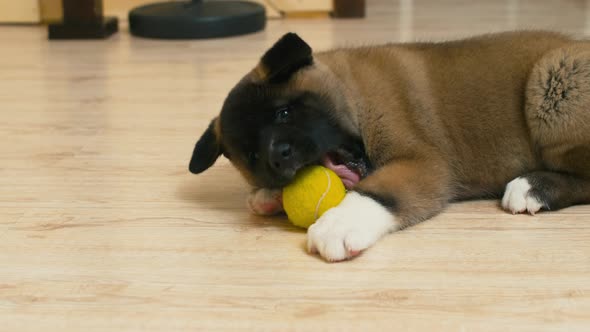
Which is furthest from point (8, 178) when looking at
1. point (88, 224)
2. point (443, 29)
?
point (443, 29)

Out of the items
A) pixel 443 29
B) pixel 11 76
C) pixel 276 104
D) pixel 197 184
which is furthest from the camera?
pixel 443 29

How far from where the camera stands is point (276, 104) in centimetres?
180

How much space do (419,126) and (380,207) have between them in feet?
0.98

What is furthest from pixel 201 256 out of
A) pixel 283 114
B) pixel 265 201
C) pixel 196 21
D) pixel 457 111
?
pixel 196 21

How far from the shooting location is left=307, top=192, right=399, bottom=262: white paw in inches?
64.2

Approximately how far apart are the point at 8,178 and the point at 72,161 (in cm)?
21

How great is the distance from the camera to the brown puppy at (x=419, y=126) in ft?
5.88

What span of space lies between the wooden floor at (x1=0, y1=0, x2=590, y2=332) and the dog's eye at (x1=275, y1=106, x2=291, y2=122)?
26 cm

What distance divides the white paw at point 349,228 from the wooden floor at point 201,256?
0.03 metres

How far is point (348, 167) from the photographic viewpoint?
194 centimetres

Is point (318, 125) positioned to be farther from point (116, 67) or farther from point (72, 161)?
point (116, 67)

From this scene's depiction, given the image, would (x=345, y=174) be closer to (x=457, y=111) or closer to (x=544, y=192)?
(x=457, y=111)

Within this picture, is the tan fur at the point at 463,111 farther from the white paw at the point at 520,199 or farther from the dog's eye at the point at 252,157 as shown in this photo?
the dog's eye at the point at 252,157

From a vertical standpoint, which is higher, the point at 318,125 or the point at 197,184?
the point at 318,125
